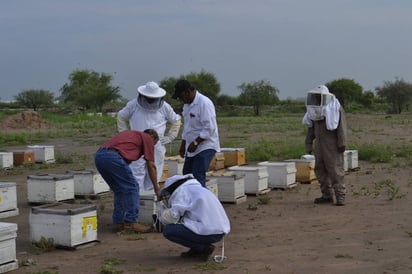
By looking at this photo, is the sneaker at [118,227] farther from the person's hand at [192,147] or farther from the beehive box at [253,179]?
the beehive box at [253,179]

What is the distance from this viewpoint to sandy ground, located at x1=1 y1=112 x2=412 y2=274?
5.84 m

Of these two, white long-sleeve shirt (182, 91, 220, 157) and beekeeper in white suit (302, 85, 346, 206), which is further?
beekeeper in white suit (302, 85, 346, 206)

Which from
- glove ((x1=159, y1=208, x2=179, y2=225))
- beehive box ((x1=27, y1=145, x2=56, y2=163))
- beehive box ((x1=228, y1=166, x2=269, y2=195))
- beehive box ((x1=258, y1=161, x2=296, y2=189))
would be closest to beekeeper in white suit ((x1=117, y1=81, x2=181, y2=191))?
glove ((x1=159, y1=208, x2=179, y2=225))

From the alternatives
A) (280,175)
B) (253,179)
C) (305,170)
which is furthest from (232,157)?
(253,179)

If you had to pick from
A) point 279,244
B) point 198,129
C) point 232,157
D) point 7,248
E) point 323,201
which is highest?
point 198,129

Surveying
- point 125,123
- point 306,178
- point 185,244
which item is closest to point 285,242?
point 185,244

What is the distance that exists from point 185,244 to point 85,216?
1389 mm

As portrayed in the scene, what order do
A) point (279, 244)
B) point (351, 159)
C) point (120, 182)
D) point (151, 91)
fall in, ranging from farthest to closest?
point (351, 159) < point (151, 91) < point (120, 182) < point (279, 244)

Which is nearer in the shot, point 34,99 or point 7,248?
point 7,248

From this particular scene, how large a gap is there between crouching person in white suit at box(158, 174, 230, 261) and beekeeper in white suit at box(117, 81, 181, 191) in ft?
7.20

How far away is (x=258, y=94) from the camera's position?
70562mm

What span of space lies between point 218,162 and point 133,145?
6349 mm

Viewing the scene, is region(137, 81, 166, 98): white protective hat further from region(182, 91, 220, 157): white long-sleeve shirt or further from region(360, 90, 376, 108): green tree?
region(360, 90, 376, 108): green tree

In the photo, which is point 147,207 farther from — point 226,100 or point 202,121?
point 226,100
